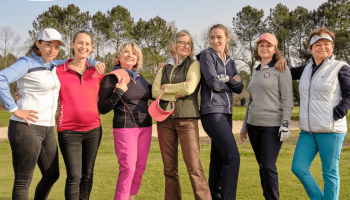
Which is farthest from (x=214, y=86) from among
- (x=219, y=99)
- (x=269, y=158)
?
(x=269, y=158)

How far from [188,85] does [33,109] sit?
1.73 meters

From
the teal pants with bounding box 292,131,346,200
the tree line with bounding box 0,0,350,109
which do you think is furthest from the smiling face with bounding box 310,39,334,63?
the tree line with bounding box 0,0,350,109

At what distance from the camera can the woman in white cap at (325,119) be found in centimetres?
307

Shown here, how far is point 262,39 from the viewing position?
3.40 m

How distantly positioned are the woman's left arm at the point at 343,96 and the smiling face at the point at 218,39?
140 cm

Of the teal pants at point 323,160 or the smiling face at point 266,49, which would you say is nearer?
the teal pants at point 323,160

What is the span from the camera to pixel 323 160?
314cm

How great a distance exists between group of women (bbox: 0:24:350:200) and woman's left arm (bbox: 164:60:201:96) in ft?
0.04

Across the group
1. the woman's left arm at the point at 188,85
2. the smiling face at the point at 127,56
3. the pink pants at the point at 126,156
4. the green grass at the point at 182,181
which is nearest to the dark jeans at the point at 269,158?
the green grass at the point at 182,181

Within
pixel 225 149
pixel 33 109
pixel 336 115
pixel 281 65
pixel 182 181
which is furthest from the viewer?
pixel 182 181

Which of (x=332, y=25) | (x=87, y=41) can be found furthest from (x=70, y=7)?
(x=87, y=41)

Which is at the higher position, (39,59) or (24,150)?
(39,59)

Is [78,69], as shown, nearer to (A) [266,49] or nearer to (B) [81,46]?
(B) [81,46]

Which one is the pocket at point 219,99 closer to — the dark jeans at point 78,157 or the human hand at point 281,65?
the human hand at point 281,65
